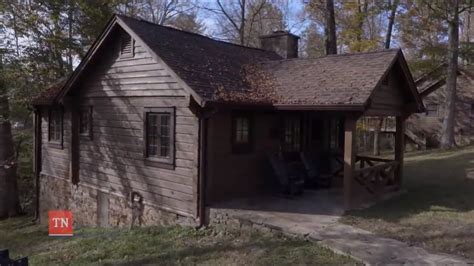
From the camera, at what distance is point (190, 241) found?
27.2 feet

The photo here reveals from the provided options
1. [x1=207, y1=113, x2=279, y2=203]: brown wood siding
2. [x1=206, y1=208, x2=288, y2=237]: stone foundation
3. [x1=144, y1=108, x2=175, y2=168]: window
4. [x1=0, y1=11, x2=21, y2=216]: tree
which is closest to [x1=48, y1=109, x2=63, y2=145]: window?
[x1=0, y1=11, x2=21, y2=216]: tree

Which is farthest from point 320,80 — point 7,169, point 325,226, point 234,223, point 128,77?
point 7,169

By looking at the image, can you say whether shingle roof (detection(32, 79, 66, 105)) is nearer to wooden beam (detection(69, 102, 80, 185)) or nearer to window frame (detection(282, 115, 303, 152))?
wooden beam (detection(69, 102, 80, 185))

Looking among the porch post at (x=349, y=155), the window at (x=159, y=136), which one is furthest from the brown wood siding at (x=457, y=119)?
the window at (x=159, y=136)

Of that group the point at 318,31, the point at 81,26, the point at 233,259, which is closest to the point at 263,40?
the point at 81,26

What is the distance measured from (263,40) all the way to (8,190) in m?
11.9

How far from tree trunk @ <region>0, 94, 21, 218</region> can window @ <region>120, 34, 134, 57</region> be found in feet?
23.7

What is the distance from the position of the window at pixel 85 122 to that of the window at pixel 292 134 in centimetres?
593

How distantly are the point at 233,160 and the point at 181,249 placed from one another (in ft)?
9.31

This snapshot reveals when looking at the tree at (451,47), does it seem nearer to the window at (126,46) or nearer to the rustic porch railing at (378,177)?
the rustic porch railing at (378,177)

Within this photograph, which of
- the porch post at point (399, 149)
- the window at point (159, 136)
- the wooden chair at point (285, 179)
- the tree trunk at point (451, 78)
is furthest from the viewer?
the tree trunk at point (451, 78)

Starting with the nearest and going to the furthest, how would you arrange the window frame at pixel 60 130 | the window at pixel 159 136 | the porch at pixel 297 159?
the porch at pixel 297 159 → the window at pixel 159 136 → the window frame at pixel 60 130

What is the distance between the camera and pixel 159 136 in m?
10.4

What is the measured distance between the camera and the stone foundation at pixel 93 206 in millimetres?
10492
